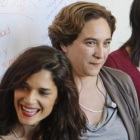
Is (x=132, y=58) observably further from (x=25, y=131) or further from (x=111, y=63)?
(x=25, y=131)

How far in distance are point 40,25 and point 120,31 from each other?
877 millimetres

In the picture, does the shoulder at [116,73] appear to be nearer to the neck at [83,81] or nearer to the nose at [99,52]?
the neck at [83,81]

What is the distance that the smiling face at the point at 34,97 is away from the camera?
3.28ft

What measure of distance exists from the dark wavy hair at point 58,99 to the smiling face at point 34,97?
0.06 feet

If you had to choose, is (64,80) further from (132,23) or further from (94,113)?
(132,23)

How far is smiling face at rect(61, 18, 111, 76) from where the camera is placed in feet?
4.25

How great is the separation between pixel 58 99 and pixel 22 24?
0.43 metres

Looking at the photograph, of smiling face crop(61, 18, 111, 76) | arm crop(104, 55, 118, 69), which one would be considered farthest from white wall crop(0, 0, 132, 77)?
arm crop(104, 55, 118, 69)

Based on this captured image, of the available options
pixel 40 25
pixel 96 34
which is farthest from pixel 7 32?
pixel 96 34

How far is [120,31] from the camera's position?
2.21 metres

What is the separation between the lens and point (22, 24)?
139 centimetres

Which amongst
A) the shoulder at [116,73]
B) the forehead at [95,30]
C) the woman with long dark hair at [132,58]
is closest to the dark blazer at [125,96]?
the shoulder at [116,73]

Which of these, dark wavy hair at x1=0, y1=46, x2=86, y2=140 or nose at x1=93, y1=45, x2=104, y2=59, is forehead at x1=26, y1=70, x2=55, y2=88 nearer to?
dark wavy hair at x1=0, y1=46, x2=86, y2=140

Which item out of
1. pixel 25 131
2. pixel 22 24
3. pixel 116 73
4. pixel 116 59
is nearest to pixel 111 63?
pixel 116 59
